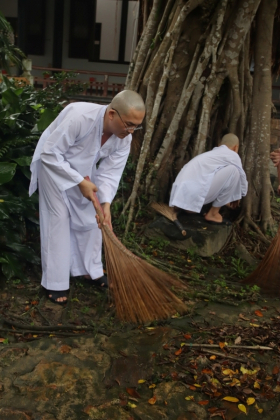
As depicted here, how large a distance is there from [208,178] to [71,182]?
6.35 feet

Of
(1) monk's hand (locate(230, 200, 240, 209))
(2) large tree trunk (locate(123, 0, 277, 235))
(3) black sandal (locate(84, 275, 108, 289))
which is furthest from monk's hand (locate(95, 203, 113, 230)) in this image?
(1) monk's hand (locate(230, 200, 240, 209))

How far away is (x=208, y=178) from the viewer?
456 centimetres

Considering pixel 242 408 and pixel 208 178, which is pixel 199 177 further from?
pixel 242 408

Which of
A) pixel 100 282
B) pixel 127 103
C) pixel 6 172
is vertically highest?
pixel 127 103

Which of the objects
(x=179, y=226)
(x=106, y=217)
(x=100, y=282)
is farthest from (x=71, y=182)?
(x=179, y=226)

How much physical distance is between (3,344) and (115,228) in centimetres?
212

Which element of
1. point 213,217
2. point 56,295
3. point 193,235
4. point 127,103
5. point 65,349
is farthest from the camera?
point 213,217

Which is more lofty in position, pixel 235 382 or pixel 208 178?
pixel 208 178

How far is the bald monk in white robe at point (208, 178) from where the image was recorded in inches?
180

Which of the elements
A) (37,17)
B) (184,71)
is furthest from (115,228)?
(37,17)

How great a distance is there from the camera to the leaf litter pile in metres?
2.31

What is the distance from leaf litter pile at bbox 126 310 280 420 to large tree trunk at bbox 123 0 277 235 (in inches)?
77.4

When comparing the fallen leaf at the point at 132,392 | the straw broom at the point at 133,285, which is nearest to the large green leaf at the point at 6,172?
the straw broom at the point at 133,285

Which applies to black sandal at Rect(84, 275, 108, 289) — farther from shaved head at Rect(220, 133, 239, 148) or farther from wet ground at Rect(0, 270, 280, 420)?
shaved head at Rect(220, 133, 239, 148)
